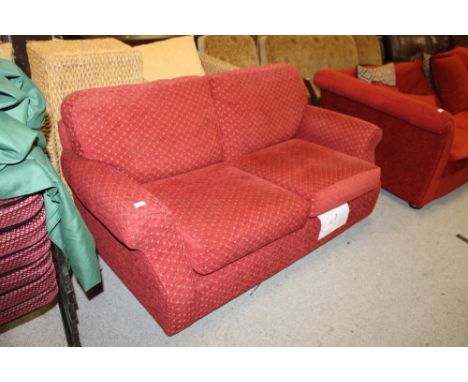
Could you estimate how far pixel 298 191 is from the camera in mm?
1650

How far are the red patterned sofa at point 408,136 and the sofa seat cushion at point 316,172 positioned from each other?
0.43m

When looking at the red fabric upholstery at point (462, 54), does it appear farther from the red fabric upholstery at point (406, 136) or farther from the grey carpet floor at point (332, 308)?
the grey carpet floor at point (332, 308)

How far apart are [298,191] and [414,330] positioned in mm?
772

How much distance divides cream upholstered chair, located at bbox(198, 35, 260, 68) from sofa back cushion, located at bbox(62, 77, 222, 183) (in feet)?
2.49

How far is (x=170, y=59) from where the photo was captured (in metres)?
2.07

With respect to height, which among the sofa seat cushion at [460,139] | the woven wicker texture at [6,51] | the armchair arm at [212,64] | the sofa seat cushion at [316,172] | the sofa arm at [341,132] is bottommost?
the sofa seat cushion at [460,139]

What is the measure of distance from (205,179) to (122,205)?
1.85ft

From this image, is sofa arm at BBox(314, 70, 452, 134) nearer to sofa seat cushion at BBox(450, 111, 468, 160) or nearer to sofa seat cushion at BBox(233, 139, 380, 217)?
sofa seat cushion at BBox(450, 111, 468, 160)

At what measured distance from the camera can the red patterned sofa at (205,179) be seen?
1.23m

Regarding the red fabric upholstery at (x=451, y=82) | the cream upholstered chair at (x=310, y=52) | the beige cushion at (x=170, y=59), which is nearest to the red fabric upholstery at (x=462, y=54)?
the red fabric upholstery at (x=451, y=82)

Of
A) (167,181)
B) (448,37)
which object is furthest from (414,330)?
(448,37)

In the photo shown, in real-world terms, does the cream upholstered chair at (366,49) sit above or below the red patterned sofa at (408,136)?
above

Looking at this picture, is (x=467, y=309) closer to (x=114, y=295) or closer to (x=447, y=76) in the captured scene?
(x=114, y=295)

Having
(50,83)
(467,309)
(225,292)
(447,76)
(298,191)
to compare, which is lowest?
(467,309)
